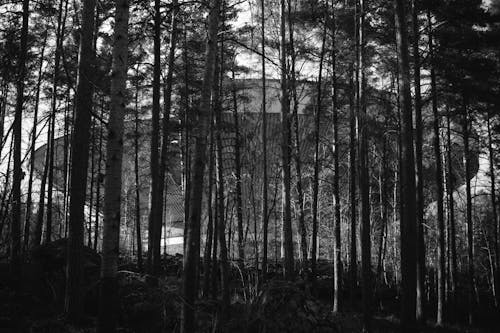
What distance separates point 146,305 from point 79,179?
2859 millimetres

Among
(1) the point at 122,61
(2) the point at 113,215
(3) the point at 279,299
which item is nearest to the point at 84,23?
(1) the point at 122,61

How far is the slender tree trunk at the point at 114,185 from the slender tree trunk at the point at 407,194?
6.69 metres

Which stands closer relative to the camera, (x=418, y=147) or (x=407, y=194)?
(x=407, y=194)

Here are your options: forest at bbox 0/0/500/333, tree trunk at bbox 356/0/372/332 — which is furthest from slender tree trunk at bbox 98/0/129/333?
tree trunk at bbox 356/0/372/332

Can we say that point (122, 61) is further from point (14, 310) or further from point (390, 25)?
point (390, 25)

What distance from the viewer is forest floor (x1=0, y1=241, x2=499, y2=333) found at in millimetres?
4875

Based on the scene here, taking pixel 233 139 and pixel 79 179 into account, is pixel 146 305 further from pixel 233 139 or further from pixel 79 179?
pixel 233 139

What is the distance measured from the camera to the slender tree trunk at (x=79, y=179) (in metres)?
7.22

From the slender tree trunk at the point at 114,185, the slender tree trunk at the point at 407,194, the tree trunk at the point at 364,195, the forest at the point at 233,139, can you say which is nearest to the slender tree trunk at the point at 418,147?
the forest at the point at 233,139

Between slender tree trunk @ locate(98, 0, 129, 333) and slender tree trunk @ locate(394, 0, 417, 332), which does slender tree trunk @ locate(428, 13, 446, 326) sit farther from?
slender tree trunk @ locate(98, 0, 129, 333)

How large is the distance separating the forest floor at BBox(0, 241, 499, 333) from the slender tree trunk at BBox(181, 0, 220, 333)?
0.27 metres

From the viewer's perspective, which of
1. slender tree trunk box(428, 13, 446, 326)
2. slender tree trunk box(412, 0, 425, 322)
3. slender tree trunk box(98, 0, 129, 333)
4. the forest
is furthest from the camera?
slender tree trunk box(428, 13, 446, 326)

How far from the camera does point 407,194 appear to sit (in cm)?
976

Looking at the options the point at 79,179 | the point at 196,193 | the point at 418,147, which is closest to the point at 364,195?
the point at 418,147
